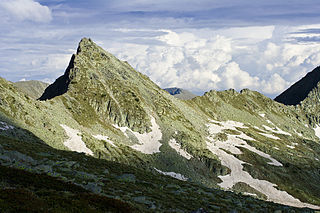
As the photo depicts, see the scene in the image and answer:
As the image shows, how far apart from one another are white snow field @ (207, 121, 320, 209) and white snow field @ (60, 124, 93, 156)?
51677 mm

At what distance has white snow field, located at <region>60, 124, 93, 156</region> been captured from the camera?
83500 mm

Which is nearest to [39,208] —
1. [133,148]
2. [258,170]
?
[133,148]

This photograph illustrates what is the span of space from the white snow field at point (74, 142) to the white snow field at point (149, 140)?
24.1 m

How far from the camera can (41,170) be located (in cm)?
3128

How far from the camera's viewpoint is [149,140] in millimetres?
114000

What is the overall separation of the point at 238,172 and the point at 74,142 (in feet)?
215

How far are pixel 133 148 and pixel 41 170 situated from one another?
7445 centimetres

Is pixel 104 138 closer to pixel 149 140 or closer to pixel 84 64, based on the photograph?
pixel 149 140

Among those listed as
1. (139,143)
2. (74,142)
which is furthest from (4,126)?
(139,143)

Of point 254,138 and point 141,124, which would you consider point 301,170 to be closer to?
point 254,138

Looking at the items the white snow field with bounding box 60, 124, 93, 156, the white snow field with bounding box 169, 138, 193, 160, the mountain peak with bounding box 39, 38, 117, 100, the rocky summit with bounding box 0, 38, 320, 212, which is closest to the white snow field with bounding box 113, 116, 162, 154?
the rocky summit with bounding box 0, 38, 320, 212

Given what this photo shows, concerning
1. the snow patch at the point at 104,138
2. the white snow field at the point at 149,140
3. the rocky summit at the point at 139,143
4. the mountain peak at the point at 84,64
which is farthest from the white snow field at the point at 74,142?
the mountain peak at the point at 84,64

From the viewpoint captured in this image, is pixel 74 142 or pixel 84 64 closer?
pixel 74 142

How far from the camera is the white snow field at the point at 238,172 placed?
96000mm
